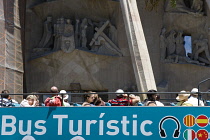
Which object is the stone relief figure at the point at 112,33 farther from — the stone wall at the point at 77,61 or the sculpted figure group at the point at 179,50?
the sculpted figure group at the point at 179,50

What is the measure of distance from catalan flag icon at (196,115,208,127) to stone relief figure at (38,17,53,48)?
39.5ft

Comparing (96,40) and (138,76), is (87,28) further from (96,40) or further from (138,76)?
(138,76)

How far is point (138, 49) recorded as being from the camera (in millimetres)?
16375

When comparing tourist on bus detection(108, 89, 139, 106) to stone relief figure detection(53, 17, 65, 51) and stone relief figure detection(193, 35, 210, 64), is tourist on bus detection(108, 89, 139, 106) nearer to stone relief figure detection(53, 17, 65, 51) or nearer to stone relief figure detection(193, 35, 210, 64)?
stone relief figure detection(53, 17, 65, 51)

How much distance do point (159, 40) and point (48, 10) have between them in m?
4.50

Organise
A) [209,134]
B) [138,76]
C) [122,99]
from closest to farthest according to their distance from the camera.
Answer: [209,134] < [122,99] < [138,76]

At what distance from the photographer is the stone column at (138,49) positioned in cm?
1609

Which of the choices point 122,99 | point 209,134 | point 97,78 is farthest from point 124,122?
point 97,78

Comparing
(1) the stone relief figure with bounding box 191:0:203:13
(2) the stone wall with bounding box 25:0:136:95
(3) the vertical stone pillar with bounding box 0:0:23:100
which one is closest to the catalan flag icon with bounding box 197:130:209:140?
(3) the vertical stone pillar with bounding box 0:0:23:100

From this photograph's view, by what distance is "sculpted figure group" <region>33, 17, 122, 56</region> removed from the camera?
18969 mm

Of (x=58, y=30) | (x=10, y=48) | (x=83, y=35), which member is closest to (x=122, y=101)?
(x=10, y=48)

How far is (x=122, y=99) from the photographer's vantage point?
8703 mm

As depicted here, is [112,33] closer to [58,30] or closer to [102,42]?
[102,42]

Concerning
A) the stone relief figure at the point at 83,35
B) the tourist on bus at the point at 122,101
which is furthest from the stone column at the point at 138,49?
the tourist on bus at the point at 122,101
